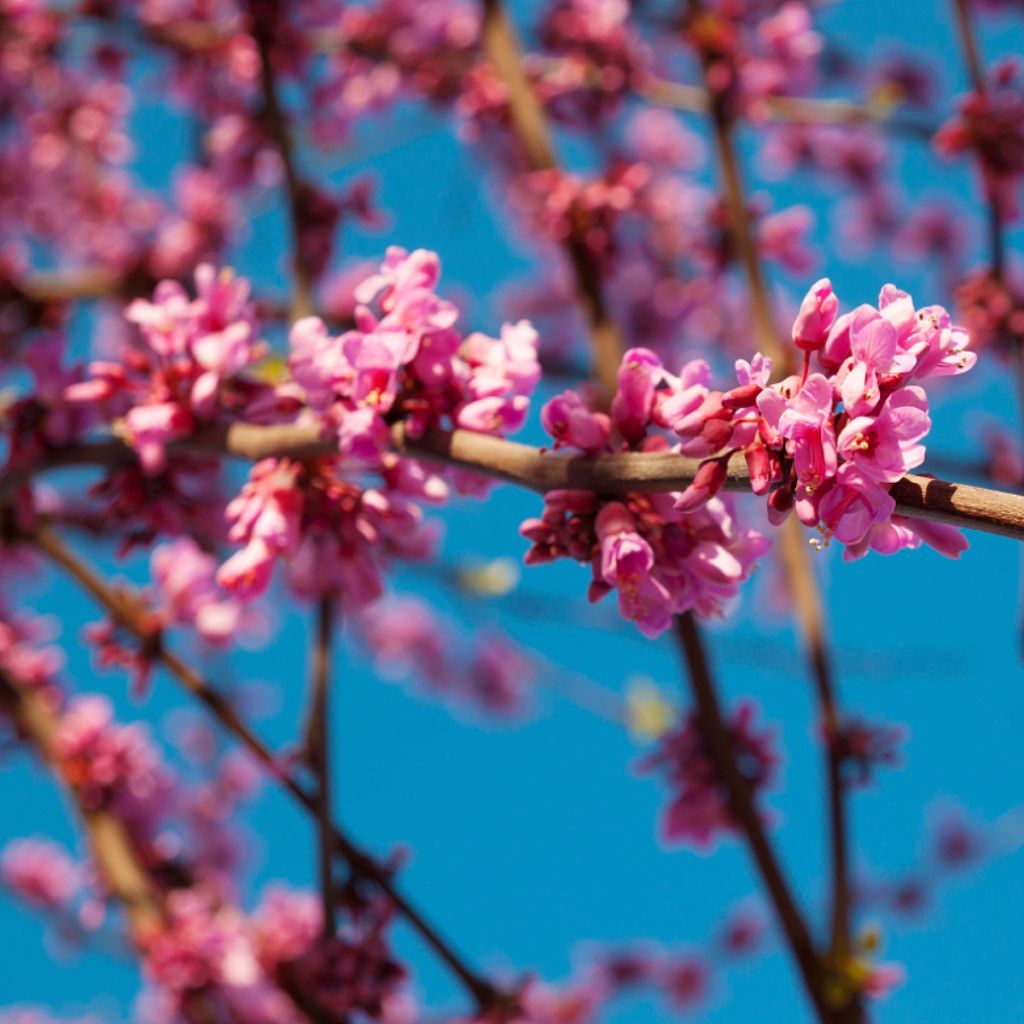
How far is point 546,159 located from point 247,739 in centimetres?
266

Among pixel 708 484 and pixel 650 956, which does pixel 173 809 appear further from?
pixel 650 956

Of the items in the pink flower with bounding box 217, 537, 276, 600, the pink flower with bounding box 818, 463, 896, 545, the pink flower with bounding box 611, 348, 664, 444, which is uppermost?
the pink flower with bounding box 611, 348, 664, 444

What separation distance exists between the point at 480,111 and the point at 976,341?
247cm

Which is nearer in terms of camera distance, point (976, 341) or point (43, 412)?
point (43, 412)

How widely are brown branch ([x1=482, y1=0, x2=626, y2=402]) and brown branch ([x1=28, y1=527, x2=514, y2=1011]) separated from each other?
1.66 metres

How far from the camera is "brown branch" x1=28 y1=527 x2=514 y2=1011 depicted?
10.5 feet

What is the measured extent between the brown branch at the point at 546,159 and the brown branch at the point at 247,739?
5.44 ft

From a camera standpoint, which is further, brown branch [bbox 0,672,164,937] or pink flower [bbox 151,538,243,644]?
brown branch [bbox 0,672,164,937]

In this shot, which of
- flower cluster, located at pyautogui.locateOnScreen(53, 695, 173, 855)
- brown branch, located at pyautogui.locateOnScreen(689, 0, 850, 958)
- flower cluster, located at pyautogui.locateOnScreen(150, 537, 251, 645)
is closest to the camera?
brown branch, located at pyautogui.locateOnScreen(689, 0, 850, 958)

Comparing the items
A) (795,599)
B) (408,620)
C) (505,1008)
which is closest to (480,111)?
(795,599)

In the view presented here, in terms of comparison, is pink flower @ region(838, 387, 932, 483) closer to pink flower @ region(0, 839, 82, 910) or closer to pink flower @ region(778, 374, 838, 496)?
pink flower @ region(778, 374, 838, 496)

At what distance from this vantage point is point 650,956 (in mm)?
8781

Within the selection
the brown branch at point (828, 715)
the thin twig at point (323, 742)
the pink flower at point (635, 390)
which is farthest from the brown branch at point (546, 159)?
the pink flower at point (635, 390)

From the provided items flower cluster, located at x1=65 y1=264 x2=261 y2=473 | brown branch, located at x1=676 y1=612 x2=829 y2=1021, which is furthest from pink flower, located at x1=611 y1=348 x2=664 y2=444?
brown branch, located at x1=676 y1=612 x2=829 y2=1021
